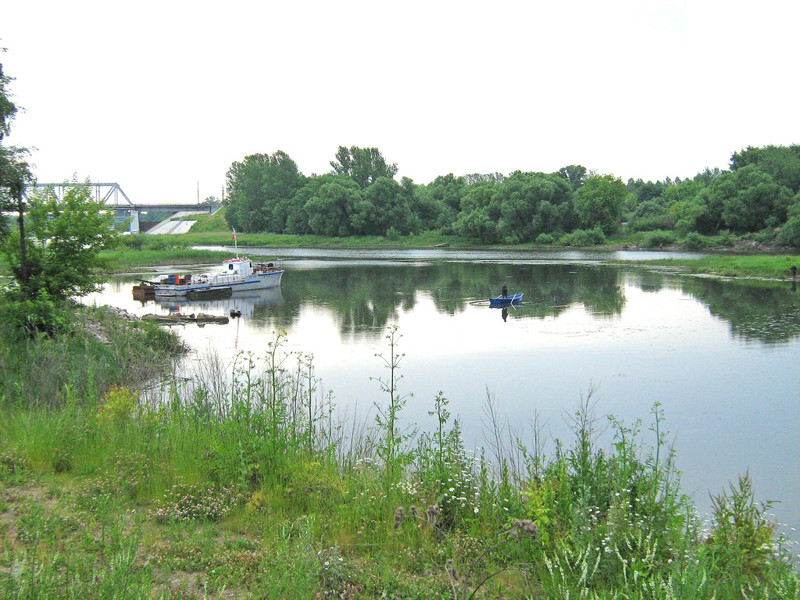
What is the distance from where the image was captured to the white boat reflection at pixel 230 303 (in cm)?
3186

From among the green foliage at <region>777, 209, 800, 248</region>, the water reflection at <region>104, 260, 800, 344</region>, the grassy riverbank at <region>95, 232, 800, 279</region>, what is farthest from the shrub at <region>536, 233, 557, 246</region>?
the water reflection at <region>104, 260, 800, 344</region>

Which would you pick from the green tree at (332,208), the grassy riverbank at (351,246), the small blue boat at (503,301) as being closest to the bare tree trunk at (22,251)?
the grassy riverbank at (351,246)

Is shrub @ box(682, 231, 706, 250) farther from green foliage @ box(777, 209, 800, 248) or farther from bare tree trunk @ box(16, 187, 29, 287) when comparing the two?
bare tree trunk @ box(16, 187, 29, 287)

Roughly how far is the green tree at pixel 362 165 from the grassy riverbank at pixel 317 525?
11448 centimetres

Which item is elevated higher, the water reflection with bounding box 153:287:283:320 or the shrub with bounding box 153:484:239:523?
the shrub with bounding box 153:484:239:523

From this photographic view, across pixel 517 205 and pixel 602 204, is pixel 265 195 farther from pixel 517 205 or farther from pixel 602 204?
pixel 602 204

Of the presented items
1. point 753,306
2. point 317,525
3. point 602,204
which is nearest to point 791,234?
point 602,204

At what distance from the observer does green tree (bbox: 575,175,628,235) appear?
92250 millimetres

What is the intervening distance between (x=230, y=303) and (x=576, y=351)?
2038cm

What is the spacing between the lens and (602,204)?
92.5m

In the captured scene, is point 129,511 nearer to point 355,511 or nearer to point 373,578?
point 355,511

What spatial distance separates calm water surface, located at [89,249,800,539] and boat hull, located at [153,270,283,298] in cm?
101

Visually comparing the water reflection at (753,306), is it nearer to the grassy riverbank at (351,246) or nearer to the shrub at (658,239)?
the grassy riverbank at (351,246)

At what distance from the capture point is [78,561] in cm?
478
